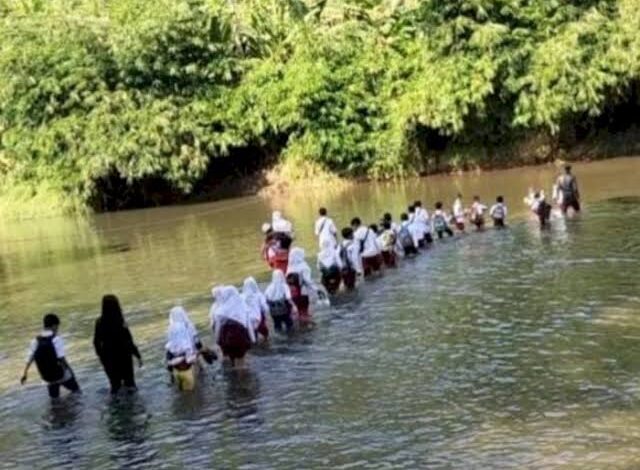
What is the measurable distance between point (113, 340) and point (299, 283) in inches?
160

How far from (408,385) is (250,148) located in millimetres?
38373

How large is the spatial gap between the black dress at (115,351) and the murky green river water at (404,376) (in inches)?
12.9

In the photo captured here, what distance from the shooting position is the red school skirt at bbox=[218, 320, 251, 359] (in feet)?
46.1

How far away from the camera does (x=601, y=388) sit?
11352 mm

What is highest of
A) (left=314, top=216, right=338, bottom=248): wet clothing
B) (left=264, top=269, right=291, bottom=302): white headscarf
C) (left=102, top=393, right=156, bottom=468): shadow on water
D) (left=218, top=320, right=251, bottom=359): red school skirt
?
(left=314, top=216, right=338, bottom=248): wet clothing

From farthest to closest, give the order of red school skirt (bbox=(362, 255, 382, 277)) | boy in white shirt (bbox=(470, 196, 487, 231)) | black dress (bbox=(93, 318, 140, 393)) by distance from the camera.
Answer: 1. boy in white shirt (bbox=(470, 196, 487, 231))
2. red school skirt (bbox=(362, 255, 382, 277))
3. black dress (bbox=(93, 318, 140, 393))

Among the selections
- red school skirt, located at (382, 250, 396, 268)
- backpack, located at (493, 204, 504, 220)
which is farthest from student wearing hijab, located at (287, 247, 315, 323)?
backpack, located at (493, 204, 504, 220)

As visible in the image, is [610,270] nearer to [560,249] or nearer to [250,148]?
[560,249]

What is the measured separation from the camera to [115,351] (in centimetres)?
1346

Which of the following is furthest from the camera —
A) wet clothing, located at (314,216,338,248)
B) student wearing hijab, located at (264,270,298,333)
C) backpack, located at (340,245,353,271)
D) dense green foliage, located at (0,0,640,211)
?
dense green foliage, located at (0,0,640,211)

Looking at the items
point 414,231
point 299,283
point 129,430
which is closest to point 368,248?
point 414,231

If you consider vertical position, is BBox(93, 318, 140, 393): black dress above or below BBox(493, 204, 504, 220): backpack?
below

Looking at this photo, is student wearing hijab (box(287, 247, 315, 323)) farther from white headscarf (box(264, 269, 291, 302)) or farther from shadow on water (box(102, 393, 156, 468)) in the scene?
shadow on water (box(102, 393, 156, 468))

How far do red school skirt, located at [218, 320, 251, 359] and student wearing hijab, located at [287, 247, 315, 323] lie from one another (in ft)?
8.35
